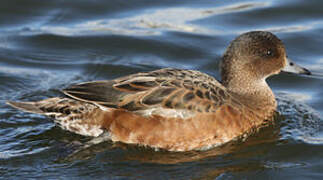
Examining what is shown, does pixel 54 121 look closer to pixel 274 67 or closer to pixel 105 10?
pixel 274 67

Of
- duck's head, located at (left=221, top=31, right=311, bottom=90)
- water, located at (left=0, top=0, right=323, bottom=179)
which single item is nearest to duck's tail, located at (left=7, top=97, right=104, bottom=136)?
water, located at (left=0, top=0, right=323, bottom=179)

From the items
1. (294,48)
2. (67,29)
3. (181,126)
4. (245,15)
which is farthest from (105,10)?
(181,126)

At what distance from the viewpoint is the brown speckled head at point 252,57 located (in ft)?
22.0

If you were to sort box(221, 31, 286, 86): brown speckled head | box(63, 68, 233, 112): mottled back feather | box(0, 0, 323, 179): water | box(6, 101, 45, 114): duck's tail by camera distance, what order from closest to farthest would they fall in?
box(0, 0, 323, 179): water
box(63, 68, 233, 112): mottled back feather
box(6, 101, 45, 114): duck's tail
box(221, 31, 286, 86): brown speckled head

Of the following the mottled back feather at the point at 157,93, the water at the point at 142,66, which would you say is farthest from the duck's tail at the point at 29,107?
the mottled back feather at the point at 157,93

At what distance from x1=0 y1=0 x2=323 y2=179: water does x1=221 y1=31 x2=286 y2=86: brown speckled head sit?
728 mm

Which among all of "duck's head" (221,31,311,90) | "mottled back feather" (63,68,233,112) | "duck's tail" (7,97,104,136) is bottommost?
"duck's tail" (7,97,104,136)

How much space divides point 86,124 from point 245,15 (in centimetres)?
526

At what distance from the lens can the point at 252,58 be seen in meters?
6.76

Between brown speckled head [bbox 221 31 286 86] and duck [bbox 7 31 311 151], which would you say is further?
brown speckled head [bbox 221 31 286 86]

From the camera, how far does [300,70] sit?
697 centimetres

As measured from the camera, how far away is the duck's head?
6.70 m

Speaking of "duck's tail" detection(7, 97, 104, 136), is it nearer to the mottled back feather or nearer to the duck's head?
the mottled back feather

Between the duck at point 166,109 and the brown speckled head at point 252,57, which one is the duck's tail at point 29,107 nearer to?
the duck at point 166,109
